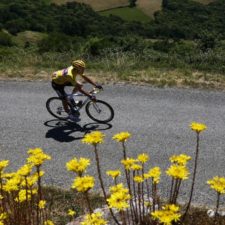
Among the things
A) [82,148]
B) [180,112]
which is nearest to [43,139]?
[82,148]

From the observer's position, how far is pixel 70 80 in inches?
389

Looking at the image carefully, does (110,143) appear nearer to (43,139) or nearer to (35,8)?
(43,139)

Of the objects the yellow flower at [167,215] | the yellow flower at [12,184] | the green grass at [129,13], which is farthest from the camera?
the green grass at [129,13]

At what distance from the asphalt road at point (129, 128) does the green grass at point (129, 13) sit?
92.1 m

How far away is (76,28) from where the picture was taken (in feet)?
255

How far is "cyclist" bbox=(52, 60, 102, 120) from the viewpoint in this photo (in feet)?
31.6

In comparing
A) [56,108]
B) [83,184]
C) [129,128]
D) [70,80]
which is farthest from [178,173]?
[56,108]

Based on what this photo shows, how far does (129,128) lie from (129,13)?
325 ft

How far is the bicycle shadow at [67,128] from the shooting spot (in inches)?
391

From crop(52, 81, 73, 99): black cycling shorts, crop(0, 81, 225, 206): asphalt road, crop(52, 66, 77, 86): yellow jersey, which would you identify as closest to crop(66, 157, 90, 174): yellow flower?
crop(0, 81, 225, 206): asphalt road

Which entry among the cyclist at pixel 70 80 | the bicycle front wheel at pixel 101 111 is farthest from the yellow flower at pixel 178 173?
the bicycle front wheel at pixel 101 111

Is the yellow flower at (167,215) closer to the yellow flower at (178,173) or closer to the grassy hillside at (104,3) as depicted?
the yellow flower at (178,173)

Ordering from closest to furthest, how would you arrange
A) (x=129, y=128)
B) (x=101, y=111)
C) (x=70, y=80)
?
(x=70, y=80), (x=129, y=128), (x=101, y=111)

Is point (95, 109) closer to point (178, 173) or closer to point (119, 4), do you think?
point (178, 173)
